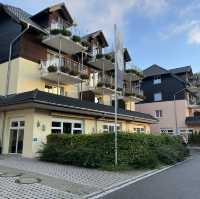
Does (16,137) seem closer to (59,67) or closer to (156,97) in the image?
(59,67)

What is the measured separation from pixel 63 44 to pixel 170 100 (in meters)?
26.9

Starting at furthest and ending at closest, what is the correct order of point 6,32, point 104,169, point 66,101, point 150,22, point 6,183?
point 6,32
point 66,101
point 150,22
point 104,169
point 6,183

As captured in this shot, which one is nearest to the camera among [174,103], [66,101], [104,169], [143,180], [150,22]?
[143,180]

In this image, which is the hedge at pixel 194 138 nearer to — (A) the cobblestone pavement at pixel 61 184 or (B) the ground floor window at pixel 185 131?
(B) the ground floor window at pixel 185 131

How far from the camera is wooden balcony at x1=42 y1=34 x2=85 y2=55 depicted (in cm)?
2075

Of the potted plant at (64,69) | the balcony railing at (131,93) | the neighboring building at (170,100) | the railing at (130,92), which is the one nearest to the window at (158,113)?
the neighboring building at (170,100)

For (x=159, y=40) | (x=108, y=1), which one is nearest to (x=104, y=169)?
(x=108, y=1)

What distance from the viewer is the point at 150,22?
15758mm

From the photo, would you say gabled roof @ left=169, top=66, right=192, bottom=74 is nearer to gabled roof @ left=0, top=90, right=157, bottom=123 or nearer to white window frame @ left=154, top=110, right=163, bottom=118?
white window frame @ left=154, top=110, right=163, bottom=118

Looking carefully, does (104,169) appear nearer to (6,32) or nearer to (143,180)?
(143,180)

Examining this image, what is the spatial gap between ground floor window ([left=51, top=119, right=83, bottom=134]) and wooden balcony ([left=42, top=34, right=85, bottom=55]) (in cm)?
659

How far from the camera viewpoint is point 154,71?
47094 mm

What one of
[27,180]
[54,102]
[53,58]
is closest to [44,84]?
[53,58]

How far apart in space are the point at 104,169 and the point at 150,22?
8.95 m
